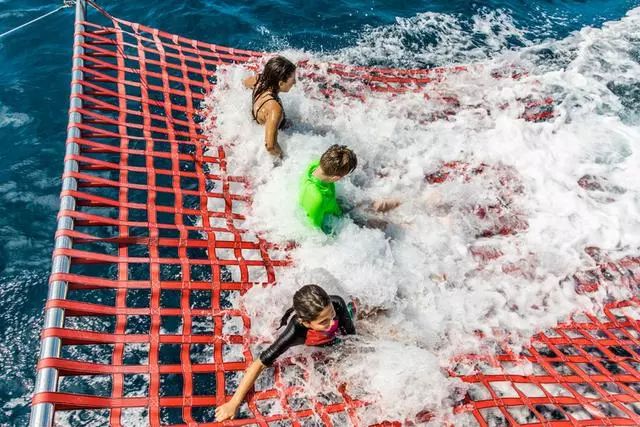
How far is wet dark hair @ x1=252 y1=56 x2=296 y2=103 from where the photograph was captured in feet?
14.9

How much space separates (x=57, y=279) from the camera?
135 inches

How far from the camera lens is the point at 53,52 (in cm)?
708

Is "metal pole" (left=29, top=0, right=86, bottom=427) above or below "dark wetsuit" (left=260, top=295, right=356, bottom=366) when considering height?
above

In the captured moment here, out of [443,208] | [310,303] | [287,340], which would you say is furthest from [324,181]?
[443,208]

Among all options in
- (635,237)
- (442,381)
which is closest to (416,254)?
(442,381)

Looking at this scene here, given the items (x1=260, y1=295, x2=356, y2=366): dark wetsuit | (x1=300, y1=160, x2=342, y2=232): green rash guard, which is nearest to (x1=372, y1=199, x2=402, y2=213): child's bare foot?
(x1=300, y1=160, x2=342, y2=232): green rash guard

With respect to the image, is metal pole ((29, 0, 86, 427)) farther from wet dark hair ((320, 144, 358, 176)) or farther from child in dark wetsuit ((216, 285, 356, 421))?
wet dark hair ((320, 144, 358, 176))

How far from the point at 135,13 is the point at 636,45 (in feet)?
28.5

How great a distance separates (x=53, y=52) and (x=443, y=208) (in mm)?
6323

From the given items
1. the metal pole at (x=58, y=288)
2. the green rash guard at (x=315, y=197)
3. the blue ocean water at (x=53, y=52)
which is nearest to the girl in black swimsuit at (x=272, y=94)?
the green rash guard at (x=315, y=197)

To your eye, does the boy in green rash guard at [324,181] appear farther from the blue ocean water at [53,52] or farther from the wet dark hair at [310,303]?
the blue ocean water at [53,52]

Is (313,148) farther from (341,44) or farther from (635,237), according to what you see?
(635,237)

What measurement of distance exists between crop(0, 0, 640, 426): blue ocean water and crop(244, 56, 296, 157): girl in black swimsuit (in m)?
2.70

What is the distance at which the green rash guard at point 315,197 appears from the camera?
3953mm
